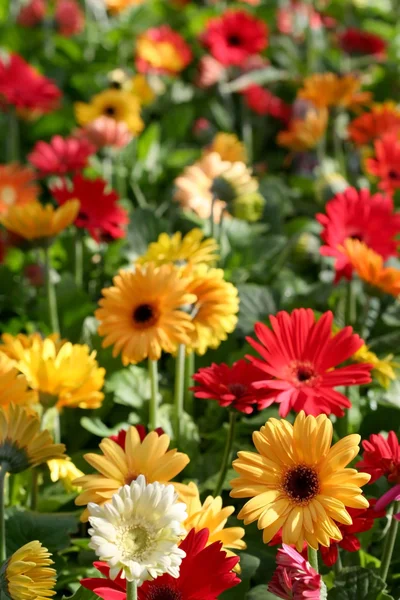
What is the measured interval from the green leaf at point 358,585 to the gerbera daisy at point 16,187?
44.7 inches

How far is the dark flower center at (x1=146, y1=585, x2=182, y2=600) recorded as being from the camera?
835 mm

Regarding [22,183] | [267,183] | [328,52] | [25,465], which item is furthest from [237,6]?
[25,465]

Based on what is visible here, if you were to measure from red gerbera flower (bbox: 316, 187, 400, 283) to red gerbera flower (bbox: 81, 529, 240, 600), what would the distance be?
60 cm

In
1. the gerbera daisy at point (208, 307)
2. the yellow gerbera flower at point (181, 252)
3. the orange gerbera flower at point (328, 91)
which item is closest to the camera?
the gerbera daisy at point (208, 307)

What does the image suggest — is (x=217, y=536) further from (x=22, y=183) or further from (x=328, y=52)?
(x=328, y=52)

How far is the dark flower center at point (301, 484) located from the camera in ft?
2.73

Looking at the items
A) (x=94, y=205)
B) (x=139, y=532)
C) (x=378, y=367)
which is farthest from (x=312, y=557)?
Answer: (x=94, y=205)

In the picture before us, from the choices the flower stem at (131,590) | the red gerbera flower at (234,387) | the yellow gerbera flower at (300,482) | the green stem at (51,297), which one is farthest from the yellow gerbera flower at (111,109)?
the flower stem at (131,590)

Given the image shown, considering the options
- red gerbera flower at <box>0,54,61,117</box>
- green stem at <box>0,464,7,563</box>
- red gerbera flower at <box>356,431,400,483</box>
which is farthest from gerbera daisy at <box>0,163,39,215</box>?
red gerbera flower at <box>356,431,400,483</box>

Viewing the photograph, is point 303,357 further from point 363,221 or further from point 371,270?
point 363,221

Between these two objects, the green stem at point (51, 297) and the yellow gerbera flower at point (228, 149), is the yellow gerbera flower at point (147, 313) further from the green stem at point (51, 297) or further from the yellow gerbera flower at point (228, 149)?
the yellow gerbera flower at point (228, 149)

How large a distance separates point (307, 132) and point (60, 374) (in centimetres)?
125

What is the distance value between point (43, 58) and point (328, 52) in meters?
0.85

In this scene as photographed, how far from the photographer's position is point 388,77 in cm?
271
